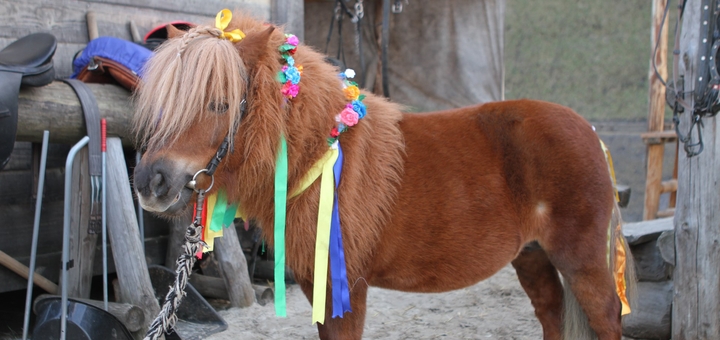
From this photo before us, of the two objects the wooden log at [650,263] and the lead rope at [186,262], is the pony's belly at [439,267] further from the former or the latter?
the wooden log at [650,263]

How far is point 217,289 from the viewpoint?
435 cm

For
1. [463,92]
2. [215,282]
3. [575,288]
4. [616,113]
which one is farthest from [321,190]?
[616,113]

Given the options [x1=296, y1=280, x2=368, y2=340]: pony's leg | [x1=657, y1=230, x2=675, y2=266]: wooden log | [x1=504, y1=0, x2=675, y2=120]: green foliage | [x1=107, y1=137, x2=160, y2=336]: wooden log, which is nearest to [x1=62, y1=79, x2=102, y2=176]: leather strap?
[x1=107, y1=137, x2=160, y2=336]: wooden log

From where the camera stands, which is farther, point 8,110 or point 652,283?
point 652,283

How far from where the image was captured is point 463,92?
6.45 metres

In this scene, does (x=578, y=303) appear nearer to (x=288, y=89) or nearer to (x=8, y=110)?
(x=288, y=89)

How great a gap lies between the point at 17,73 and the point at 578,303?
2933mm

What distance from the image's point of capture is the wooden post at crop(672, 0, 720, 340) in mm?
3357

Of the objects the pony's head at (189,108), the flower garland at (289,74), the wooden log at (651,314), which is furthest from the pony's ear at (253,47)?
the wooden log at (651,314)

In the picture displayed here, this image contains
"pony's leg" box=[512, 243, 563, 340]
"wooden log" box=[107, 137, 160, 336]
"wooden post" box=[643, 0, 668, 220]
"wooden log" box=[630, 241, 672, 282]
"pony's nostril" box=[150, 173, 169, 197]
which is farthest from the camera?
"wooden post" box=[643, 0, 668, 220]

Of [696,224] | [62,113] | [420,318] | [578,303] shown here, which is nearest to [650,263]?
[696,224]

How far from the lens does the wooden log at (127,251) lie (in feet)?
10.8

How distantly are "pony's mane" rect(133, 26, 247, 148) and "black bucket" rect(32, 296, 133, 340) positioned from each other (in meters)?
1.19

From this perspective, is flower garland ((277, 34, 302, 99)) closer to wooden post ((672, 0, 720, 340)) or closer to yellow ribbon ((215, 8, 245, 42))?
yellow ribbon ((215, 8, 245, 42))
